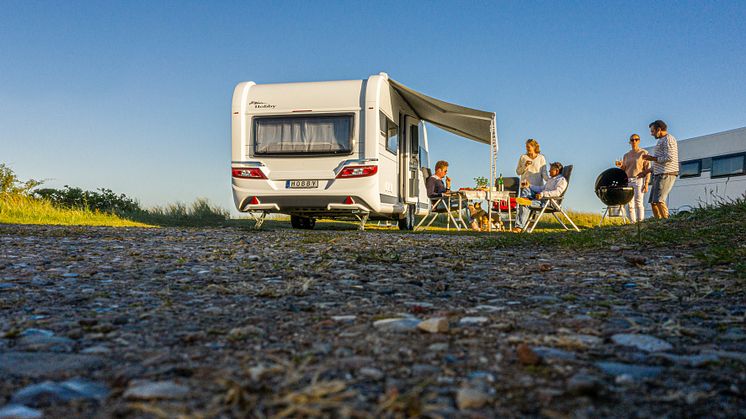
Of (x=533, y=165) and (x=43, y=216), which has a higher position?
(x=533, y=165)

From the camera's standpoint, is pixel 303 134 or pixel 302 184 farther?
pixel 303 134

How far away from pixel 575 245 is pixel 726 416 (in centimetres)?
509

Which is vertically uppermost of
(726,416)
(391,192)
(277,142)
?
(277,142)

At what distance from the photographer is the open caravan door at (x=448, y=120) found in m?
13.6

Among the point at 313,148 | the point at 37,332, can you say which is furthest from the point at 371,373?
the point at 313,148

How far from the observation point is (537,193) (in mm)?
13609

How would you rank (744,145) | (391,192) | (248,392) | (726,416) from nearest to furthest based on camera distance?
(726,416) → (248,392) → (391,192) → (744,145)

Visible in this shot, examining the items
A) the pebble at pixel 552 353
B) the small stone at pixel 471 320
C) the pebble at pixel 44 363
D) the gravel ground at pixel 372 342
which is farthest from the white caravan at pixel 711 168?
the pebble at pixel 44 363

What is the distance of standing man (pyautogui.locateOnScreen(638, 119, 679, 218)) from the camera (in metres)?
10.5

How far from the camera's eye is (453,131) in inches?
652

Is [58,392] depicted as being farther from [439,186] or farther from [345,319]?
[439,186]

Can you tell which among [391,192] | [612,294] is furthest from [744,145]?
[612,294]

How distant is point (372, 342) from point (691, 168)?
74.6 ft

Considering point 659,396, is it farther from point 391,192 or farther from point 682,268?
point 391,192
